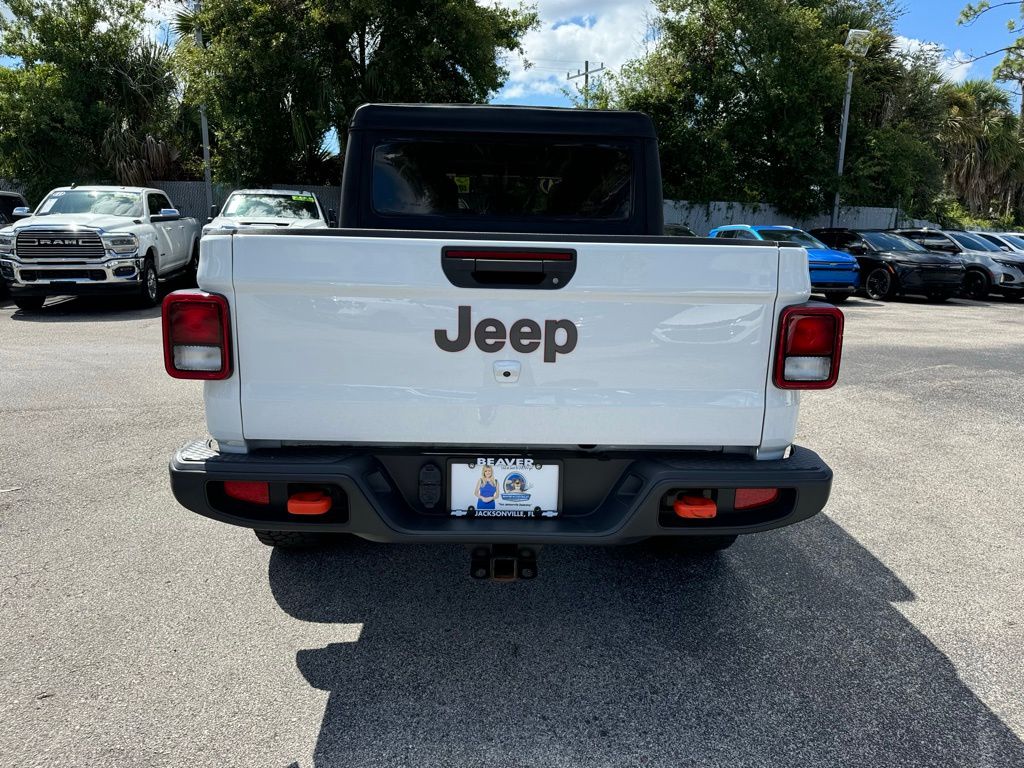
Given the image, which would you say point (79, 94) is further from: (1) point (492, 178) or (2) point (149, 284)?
(1) point (492, 178)

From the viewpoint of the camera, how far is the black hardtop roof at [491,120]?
406 cm

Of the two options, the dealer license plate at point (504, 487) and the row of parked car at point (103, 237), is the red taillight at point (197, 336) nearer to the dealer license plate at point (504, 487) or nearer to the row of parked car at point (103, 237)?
the dealer license plate at point (504, 487)

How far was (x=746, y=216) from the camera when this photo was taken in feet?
80.0

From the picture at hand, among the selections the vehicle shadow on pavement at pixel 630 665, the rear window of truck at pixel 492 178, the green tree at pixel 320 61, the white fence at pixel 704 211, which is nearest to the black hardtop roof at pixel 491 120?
the rear window of truck at pixel 492 178

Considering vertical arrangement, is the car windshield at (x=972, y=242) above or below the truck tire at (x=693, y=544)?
above

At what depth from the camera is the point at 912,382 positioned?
825 cm

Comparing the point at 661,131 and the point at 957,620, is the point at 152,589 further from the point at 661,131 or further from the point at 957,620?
the point at 661,131

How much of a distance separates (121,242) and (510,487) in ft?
36.7

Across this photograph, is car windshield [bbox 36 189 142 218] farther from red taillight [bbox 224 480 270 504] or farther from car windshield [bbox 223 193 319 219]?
red taillight [bbox 224 480 270 504]

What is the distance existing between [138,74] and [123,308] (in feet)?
38.8

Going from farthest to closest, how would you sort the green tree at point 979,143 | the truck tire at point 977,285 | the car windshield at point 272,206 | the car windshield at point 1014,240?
the green tree at point 979,143, the car windshield at point 1014,240, the truck tire at point 977,285, the car windshield at point 272,206

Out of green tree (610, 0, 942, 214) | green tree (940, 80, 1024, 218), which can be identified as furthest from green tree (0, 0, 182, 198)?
green tree (940, 80, 1024, 218)

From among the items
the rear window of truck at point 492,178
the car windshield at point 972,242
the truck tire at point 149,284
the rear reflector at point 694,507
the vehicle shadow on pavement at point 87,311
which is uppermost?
the rear window of truck at point 492,178

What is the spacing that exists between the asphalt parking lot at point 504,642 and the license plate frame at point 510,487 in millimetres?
625
